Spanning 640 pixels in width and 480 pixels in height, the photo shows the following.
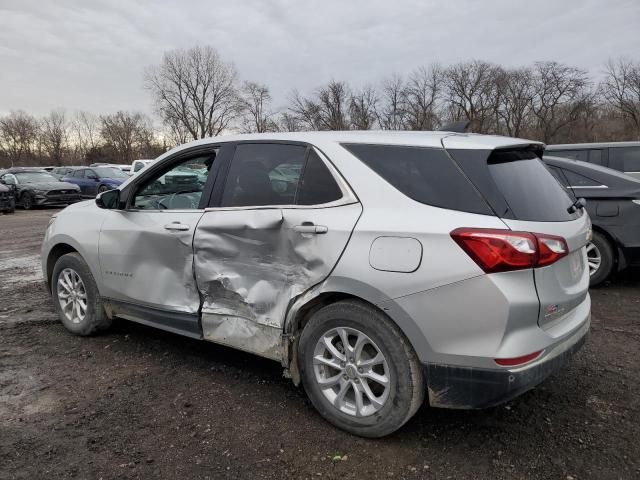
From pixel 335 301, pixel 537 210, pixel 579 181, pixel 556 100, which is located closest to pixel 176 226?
pixel 335 301

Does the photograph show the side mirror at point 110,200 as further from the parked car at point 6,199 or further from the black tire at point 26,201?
the black tire at point 26,201

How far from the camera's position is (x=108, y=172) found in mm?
24078

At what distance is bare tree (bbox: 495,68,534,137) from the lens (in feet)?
211

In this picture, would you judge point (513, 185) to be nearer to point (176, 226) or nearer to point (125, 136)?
point (176, 226)

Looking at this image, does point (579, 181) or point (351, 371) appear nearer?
point (351, 371)

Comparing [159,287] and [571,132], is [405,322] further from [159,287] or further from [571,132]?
[571,132]

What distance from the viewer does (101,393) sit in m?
3.45

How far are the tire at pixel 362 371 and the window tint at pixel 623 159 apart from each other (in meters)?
6.71

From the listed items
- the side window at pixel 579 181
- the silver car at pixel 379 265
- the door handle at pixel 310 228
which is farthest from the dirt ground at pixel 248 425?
the side window at pixel 579 181

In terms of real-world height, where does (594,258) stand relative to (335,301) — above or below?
below

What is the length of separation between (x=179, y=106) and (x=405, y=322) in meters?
68.7

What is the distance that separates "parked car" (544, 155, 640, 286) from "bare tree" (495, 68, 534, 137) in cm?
6298

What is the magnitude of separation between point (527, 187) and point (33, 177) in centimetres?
2249

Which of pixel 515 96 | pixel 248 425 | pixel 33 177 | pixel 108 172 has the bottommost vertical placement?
pixel 248 425
